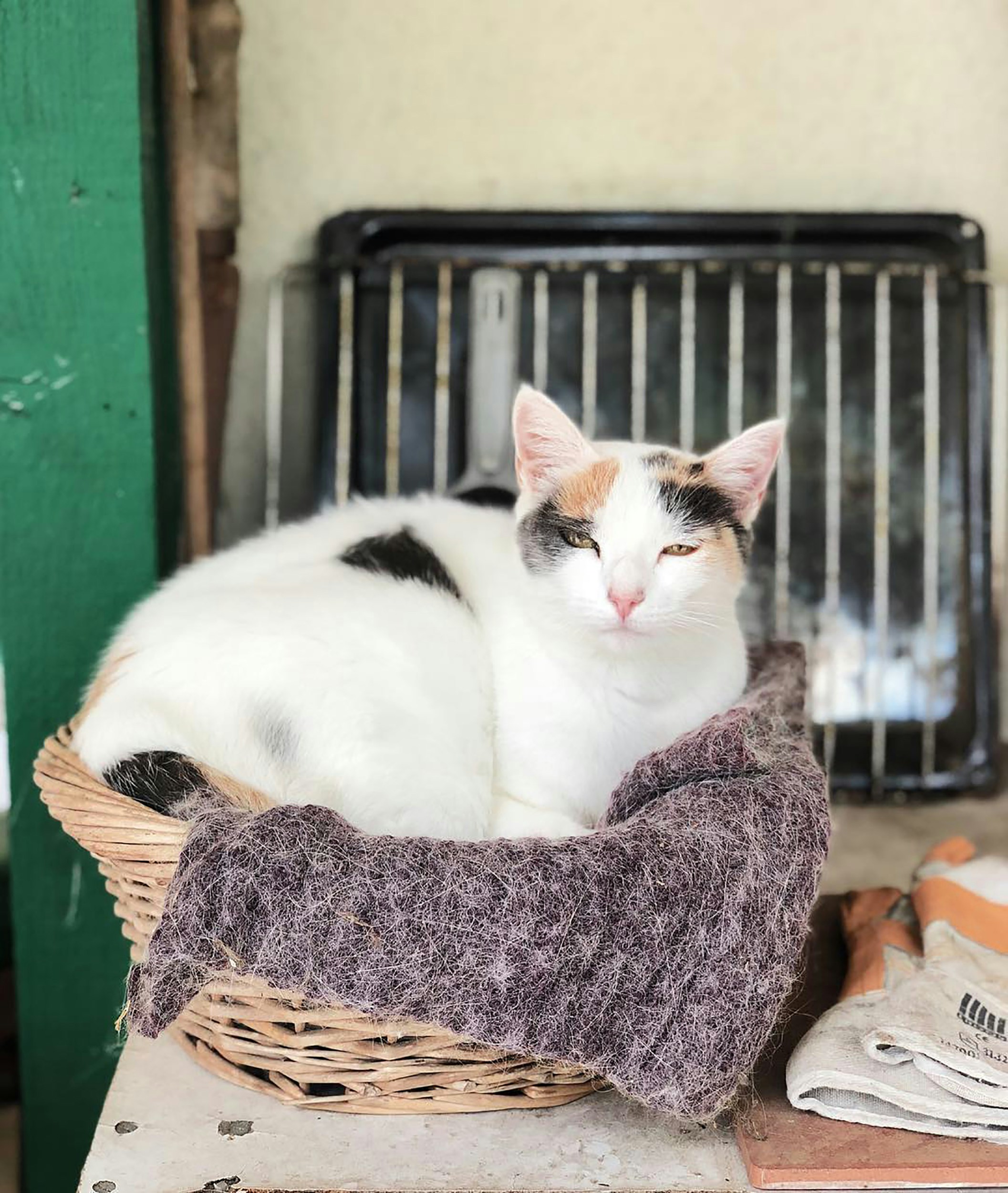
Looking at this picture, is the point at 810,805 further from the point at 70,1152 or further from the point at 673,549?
the point at 70,1152

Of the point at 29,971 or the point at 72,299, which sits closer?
the point at 72,299

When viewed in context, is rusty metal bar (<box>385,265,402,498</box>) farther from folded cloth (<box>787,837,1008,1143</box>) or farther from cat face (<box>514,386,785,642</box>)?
folded cloth (<box>787,837,1008,1143</box>)

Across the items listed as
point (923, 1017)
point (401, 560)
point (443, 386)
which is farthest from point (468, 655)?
point (443, 386)

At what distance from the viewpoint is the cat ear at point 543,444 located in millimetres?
1187

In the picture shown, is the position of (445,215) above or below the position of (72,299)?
above

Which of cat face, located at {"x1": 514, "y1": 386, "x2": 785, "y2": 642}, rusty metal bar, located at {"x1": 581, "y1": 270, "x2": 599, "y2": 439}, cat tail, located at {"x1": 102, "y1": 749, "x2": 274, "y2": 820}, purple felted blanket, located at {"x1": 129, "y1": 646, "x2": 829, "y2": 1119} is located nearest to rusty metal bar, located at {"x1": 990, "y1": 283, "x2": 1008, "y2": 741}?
rusty metal bar, located at {"x1": 581, "y1": 270, "x2": 599, "y2": 439}

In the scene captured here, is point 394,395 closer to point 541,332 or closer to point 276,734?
point 541,332

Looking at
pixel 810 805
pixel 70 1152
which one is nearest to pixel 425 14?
pixel 810 805

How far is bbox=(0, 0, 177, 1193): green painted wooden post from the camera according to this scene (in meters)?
1.41

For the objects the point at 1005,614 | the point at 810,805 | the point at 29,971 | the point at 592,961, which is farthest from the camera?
the point at 1005,614

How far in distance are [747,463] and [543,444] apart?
0.67 feet

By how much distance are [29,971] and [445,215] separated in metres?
1.26

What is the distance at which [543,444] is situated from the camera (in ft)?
4.00

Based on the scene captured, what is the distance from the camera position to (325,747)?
3.55 feet
